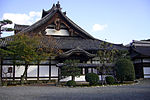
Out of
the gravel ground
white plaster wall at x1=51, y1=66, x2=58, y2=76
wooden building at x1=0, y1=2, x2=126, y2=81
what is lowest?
the gravel ground

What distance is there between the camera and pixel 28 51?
17406 mm

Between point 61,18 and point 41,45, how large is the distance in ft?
21.6

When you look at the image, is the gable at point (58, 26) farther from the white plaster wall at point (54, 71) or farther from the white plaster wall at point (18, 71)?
the white plaster wall at point (18, 71)

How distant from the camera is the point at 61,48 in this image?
2092 centimetres

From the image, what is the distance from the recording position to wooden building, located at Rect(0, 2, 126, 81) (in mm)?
20172

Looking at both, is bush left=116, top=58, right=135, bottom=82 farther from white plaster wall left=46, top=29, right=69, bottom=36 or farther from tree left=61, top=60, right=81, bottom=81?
white plaster wall left=46, top=29, right=69, bottom=36

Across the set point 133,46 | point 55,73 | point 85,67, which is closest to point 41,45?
point 55,73

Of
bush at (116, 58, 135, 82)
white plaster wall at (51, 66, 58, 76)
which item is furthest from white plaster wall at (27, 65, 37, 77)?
bush at (116, 58, 135, 82)

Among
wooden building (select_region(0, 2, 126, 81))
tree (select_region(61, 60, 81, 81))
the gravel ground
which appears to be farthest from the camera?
wooden building (select_region(0, 2, 126, 81))

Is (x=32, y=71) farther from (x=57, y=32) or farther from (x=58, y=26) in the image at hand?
(x=58, y=26)

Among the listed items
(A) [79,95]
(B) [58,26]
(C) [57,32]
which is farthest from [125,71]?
(B) [58,26]

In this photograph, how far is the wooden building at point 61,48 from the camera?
66.2 feet

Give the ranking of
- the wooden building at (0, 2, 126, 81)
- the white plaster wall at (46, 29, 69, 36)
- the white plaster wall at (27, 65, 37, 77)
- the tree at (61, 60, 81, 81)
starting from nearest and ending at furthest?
the tree at (61, 60, 81, 81)
the wooden building at (0, 2, 126, 81)
the white plaster wall at (27, 65, 37, 77)
the white plaster wall at (46, 29, 69, 36)

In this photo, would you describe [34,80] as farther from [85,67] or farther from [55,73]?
[85,67]
